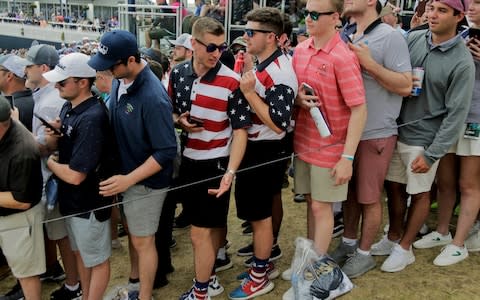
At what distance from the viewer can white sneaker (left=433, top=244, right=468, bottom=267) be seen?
3791 millimetres

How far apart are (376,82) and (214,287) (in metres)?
2.06

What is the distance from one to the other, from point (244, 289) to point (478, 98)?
95.3 inches

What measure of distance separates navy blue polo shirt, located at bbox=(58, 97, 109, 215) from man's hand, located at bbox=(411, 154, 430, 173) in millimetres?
2276

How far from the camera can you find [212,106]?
3117 millimetres

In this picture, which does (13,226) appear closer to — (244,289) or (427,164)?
(244,289)

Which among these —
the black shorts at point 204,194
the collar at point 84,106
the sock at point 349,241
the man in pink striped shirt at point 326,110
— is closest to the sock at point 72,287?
the black shorts at point 204,194

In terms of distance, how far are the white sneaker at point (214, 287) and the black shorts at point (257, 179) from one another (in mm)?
698

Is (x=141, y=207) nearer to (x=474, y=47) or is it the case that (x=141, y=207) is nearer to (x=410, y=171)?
(x=410, y=171)

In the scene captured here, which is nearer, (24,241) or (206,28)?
(206,28)

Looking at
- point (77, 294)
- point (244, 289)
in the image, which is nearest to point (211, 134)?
point (244, 289)

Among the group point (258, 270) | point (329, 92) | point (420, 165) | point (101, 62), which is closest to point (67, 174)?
point (101, 62)

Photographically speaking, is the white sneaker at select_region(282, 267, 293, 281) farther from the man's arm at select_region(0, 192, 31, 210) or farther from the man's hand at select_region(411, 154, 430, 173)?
the man's arm at select_region(0, 192, 31, 210)

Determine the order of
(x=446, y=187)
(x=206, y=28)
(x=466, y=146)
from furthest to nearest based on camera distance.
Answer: (x=446, y=187), (x=466, y=146), (x=206, y=28)

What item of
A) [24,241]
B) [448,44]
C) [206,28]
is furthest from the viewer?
[448,44]
